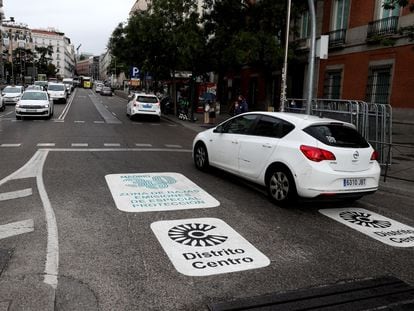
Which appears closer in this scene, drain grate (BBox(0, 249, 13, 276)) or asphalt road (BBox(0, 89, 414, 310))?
asphalt road (BBox(0, 89, 414, 310))

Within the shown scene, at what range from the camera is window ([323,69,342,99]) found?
22025mm

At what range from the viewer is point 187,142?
1552 centimetres

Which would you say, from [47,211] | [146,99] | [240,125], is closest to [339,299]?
[47,211]

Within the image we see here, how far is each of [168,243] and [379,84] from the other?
17313mm

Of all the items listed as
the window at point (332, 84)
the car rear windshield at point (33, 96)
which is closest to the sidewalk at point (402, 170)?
the window at point (332, 84)

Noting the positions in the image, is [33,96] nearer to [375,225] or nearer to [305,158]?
Result: [305,158]

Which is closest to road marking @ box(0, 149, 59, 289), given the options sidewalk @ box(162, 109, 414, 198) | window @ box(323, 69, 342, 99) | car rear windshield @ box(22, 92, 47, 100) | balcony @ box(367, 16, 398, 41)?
sidewalk @ box(162, 109, 414, 198)

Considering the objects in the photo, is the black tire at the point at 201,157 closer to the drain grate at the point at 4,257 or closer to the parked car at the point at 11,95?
the drain grate at the point at 4,257

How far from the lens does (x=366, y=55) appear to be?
19.6 m

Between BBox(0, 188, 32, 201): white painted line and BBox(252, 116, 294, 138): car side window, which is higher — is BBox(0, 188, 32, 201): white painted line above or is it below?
below

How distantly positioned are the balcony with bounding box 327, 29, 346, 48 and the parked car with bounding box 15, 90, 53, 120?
16.2 meters

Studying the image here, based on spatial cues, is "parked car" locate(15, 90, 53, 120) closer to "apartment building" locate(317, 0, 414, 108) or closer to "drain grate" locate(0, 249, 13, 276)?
"apartment building" locate(317, 0, 414, 108)

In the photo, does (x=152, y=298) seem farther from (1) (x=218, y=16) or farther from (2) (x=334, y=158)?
(1) (x=218, y=16)

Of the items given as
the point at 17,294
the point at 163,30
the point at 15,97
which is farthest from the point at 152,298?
the point at 15,97
